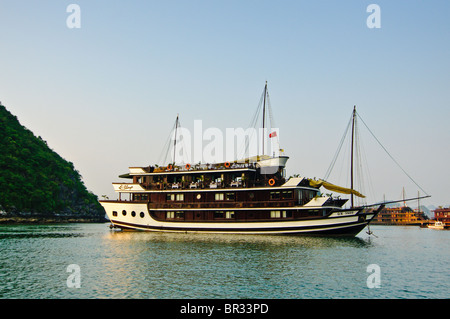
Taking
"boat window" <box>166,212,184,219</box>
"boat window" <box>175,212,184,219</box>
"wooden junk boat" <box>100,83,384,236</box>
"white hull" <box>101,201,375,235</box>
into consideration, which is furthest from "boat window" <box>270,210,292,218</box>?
"boat window" <box>166,212,184,219</box>

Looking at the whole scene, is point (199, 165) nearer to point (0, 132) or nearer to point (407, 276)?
point (407, 276)

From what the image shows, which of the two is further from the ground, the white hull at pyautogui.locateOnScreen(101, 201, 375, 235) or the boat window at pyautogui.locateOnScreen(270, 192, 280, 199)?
the boat window at pyautogui.locateOnScreen(270, 192, 280, 199)

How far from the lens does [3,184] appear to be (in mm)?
75688

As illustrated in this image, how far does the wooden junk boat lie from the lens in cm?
3359

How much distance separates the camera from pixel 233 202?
36.8 meters

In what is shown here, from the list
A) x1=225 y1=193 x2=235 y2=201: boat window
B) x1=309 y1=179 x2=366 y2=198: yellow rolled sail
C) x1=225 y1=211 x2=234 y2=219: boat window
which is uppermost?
x1=309 y1=179 x2=366 y2=198: yellow rolled sail

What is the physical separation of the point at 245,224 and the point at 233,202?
2.65 meters

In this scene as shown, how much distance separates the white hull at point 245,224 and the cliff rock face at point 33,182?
1849 inches

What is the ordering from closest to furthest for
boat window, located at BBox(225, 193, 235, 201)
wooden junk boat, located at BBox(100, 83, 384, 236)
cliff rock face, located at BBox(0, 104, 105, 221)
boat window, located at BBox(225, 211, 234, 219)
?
wooden junk boat, located at BBox(100, 83, 384, 236), boat window, located at BBox(225, 211, 234, 219), boat window, located at BBox(225, 193, 235, 201), cliff rock face, located at BBox(0, 104, 105, 221)

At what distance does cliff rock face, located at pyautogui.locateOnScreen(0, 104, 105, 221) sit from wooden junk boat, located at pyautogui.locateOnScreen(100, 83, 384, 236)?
1848 inches

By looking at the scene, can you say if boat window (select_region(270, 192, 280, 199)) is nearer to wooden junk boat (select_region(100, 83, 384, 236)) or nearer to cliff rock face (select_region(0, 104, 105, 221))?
wooden junk boat (select_region(100, 83, 384, 236))

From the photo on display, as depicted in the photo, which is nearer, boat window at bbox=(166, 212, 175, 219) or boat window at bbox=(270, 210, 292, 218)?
boat window at bbox=(270, 210, 292, 218)

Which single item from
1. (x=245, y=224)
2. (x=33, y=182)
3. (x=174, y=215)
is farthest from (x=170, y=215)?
(x=33, y=182)
